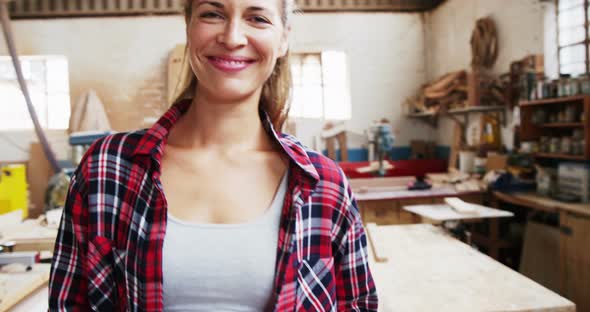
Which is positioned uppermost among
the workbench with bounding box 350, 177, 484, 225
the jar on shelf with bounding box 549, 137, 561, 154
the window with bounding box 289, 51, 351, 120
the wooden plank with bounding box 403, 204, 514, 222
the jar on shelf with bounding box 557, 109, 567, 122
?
the window with bounding box 289, 51, 351, 120

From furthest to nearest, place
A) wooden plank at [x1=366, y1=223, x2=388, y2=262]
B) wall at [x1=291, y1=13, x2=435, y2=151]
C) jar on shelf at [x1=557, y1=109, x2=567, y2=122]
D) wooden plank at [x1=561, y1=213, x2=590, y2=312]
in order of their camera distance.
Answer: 1. wall at [x1=291, y1=13, x2=435, y2=151]
2. jar on shelf at [x1=557, y1=109, x2=567, y2=122]
3. wooden plank at [x1=561, y1=213, x2=590, y2=312]
4. wooden plank at [x1=366, y1=223, x2=388, y2=262]

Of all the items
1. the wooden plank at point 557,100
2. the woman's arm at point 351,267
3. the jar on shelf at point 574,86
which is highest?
the jar on shelf at point 574,86

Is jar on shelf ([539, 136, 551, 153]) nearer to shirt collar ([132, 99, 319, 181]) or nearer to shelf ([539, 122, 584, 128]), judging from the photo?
shelf ([539, 122, 584, 128])

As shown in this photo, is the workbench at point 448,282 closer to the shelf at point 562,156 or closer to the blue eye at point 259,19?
the blue eye at point 259,19

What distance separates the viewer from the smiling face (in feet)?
3.24

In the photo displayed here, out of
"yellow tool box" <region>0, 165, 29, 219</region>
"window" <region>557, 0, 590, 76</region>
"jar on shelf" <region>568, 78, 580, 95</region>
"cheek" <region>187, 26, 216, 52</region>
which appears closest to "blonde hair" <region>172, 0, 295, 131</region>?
"cheek" <region>187, 26, 216, 52</region>

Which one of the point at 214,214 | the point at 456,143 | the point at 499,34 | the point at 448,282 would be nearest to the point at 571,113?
the point at 499,34

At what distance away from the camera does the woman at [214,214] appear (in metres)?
0.96

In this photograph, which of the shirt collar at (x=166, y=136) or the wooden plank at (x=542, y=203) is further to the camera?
the wooden plank at (x=542, y=203)

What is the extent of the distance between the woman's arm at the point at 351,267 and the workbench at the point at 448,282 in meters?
0.51

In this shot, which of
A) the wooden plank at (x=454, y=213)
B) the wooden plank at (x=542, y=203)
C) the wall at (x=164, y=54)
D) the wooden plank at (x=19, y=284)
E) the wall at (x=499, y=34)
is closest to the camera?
the wooden plank at (x=19, y=284)

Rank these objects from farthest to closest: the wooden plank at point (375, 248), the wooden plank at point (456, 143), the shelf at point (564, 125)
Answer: the wooden plank at point (456, 143) < the shelf at point (564, 125) < the wooden plank at point (375, 248)

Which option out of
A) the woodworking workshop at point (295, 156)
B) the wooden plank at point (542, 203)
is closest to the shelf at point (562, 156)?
the woodworking workshop at point (295, 156)

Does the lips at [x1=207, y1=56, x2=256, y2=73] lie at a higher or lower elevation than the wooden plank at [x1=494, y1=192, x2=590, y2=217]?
higher
